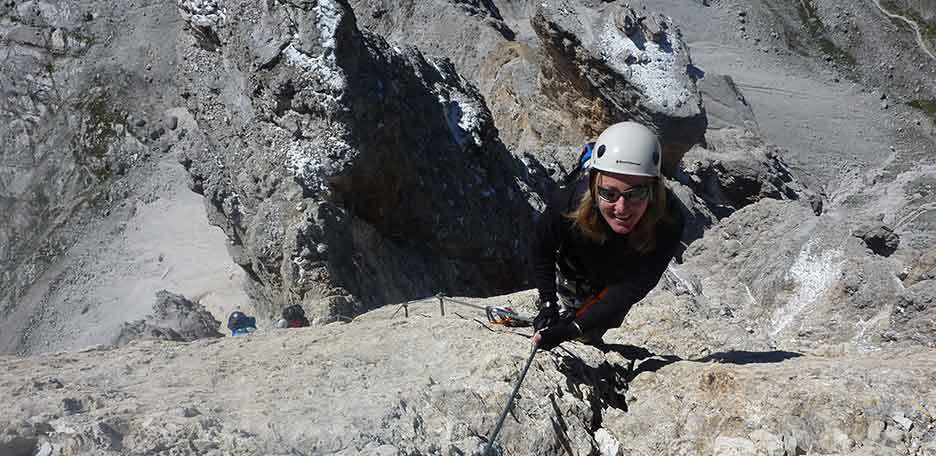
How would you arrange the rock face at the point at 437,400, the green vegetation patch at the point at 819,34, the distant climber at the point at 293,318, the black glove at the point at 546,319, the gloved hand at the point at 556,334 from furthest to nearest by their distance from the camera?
the green vegetation patch at the point at 819,34
the distant climber at the point at 293,318
the black glove at the point at 546,319
the gloved hand at the point at 556,334
the rock face at the point at 437,400

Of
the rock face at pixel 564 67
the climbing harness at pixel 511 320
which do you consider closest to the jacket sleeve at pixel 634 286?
the climbing harness at pixel 511 320

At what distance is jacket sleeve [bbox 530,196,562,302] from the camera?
555 cm

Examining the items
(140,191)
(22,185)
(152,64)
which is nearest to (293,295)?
(140,191)

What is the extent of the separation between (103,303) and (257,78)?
7021 millimetres

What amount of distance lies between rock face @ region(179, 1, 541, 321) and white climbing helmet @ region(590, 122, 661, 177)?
16.3 feet

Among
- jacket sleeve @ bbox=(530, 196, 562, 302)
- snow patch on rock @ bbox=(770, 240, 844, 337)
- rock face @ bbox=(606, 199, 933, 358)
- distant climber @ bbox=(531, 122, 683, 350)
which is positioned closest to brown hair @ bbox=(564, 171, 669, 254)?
distant climber @ bbox=(531, 122, 683, 350)

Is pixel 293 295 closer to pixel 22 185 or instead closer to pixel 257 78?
pixel 257 78

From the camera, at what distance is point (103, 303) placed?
15617 mm

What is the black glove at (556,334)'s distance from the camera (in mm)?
5258

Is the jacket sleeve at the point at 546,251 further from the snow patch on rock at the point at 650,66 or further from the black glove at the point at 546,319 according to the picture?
the snow patch on rock at the point at 650,66

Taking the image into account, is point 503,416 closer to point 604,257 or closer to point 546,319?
point 546,319

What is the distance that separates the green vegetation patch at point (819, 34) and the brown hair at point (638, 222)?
112ft

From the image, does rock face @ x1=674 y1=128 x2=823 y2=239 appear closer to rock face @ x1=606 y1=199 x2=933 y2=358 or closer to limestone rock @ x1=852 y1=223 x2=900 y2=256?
limestone rock @ x1=852 y1=223 x2=900 y2=256

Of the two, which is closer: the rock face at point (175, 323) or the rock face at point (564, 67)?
the rock face at point (175, 323)
